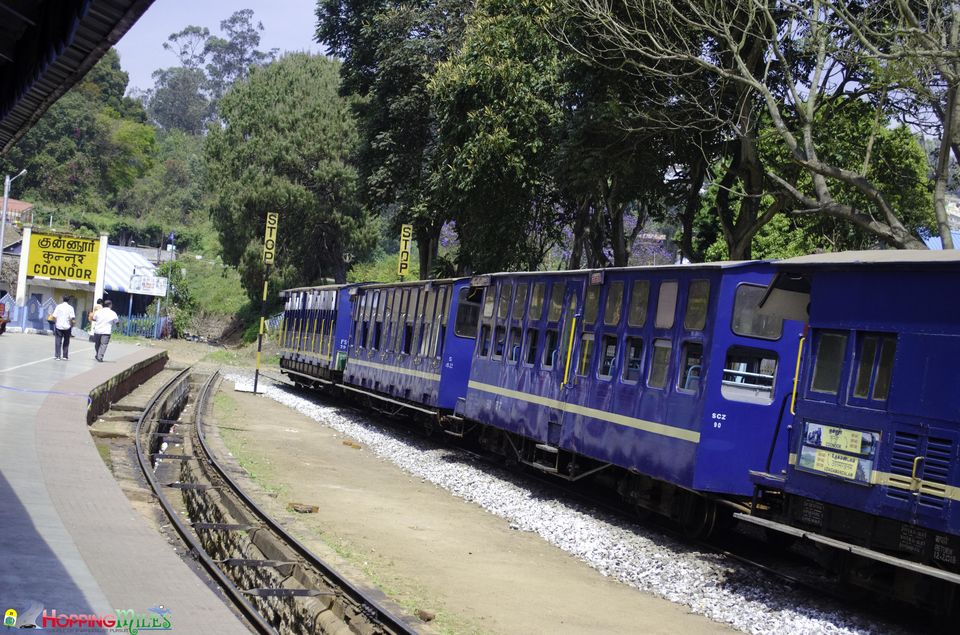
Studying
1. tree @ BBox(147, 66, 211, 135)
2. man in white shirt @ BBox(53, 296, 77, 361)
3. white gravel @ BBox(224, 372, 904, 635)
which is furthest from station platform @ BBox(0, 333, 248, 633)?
tree @ BBox(147, 66, 211, 135)

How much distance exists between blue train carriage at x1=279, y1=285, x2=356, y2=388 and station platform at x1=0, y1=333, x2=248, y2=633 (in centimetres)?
1151

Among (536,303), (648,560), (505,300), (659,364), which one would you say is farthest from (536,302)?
(648,560)

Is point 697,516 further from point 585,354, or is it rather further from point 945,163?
point 945,163

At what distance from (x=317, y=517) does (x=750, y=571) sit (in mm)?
5272

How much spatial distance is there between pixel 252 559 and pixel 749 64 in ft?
47.0

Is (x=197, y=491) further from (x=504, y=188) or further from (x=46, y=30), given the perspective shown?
(x=504, y=188)

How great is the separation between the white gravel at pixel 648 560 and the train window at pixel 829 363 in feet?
6.66

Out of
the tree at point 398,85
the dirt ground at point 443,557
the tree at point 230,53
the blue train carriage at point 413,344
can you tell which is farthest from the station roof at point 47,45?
the tree at point 230,53

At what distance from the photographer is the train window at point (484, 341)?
59.9 ft

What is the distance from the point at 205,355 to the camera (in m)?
51.7

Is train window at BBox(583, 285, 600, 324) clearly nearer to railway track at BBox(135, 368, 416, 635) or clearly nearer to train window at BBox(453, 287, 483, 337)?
train window at BBox(453, 287, 483, 337)

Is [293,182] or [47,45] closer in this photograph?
[47,45]

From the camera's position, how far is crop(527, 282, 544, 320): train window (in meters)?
16.4

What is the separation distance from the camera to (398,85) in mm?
35344
